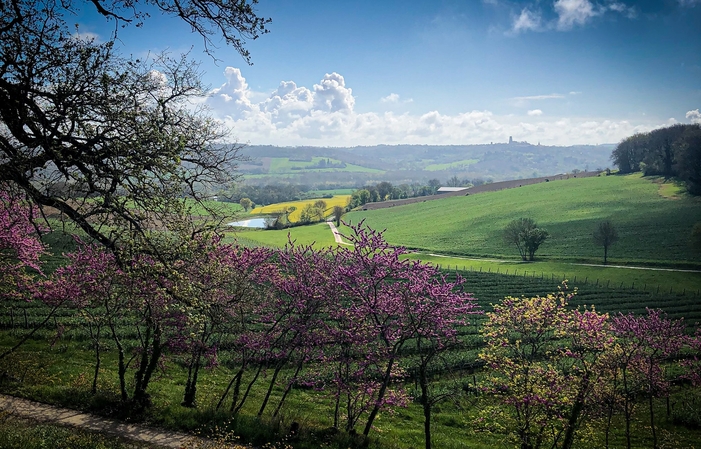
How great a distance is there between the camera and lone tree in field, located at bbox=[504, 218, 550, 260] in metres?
69.7

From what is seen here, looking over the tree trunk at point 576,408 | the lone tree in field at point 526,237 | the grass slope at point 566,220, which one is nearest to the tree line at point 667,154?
the grass slope at point 566,220

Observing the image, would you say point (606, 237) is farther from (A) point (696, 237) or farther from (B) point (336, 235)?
(B) point (336, 235)

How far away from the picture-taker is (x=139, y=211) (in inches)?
354

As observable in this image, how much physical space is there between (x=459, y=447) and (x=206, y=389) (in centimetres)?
1213

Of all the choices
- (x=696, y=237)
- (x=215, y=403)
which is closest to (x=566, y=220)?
(x=696, y=237)

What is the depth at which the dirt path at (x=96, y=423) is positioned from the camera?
1173 cm

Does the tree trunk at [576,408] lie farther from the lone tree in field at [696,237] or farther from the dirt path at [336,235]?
the dirt path at [336,235]

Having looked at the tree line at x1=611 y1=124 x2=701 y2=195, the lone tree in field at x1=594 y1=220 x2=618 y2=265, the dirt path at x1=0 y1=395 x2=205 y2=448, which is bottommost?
the lone tree in field at x1=594 y1=220 x2=618 y2=265

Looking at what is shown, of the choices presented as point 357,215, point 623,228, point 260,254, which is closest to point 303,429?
point 260,254

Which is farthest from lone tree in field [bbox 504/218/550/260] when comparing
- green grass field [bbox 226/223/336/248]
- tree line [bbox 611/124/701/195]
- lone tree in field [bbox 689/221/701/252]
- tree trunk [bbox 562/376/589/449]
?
tree trunk [bbox 562/376/589/449]

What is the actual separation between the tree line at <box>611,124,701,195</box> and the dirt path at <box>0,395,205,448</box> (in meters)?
109

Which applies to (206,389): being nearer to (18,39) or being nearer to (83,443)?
(83,443)

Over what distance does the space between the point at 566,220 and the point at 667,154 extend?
4573 centimetres

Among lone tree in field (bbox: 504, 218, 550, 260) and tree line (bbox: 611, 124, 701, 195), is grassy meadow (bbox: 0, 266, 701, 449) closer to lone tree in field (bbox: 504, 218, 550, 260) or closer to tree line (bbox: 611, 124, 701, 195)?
lone tree in field (bbox: 504, 218, 550, 260)
